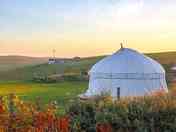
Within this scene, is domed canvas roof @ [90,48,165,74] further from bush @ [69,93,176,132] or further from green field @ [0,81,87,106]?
bush @ [69,93,176,132]

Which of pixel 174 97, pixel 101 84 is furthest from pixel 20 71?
pixel 174 97

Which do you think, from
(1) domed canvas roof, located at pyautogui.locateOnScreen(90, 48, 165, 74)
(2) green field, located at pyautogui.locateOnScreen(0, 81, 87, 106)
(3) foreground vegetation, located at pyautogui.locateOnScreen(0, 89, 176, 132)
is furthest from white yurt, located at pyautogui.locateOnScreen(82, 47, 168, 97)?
(3) foreground vegetation, located at pyautogui.locateOnScreen(0, 89, 176, 132)

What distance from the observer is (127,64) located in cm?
3023

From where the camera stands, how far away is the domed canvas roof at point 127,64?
97.9ft

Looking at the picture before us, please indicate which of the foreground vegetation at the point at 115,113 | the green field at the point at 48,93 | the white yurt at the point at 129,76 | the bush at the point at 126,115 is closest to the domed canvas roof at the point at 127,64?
the white yurt at the point at 129,76

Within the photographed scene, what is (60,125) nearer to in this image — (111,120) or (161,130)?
(111,120)

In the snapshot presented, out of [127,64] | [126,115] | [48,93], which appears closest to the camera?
[126,115]

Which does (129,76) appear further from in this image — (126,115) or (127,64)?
(126,115)

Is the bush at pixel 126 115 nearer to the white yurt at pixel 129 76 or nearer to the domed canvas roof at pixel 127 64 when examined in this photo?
the white yurt at pixel 129 76

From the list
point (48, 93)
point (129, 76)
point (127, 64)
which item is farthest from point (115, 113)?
point (48, 93)

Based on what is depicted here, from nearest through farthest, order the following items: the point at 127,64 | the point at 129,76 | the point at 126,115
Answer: the point at 126,115
the point at 129,76
the point at 127,64

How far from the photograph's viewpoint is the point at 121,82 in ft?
97.8

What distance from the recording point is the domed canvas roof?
29.8 m

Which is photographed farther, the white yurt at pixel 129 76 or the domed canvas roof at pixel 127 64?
the domed canvas roof at pixel 127 64
